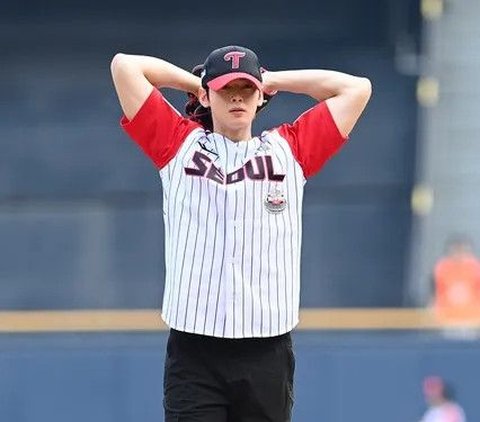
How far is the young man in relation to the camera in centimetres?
312

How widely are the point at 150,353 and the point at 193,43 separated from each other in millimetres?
3420

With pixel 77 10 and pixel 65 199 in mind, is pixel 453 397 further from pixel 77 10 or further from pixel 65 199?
pixel 77 10

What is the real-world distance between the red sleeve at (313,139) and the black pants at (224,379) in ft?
1.42

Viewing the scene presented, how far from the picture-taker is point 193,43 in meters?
9.36

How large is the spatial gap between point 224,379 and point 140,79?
745 millimetres

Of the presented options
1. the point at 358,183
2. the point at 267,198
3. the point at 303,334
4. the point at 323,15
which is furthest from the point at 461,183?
the point at 267,198

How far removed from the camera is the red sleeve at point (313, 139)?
3.25m

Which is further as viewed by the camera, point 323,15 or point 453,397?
point 323,15

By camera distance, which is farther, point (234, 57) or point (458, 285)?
point (458, 285)

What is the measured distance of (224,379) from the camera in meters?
3.14

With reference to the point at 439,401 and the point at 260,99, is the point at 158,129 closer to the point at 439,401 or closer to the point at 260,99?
the point at 260,99

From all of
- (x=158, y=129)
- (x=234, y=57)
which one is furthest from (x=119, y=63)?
(x=234, y=57)

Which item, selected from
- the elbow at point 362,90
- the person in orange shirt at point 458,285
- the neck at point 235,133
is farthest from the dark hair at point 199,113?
the person in orange shirt at point 458,285

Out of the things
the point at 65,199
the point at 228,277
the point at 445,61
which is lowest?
the point at 228,277
